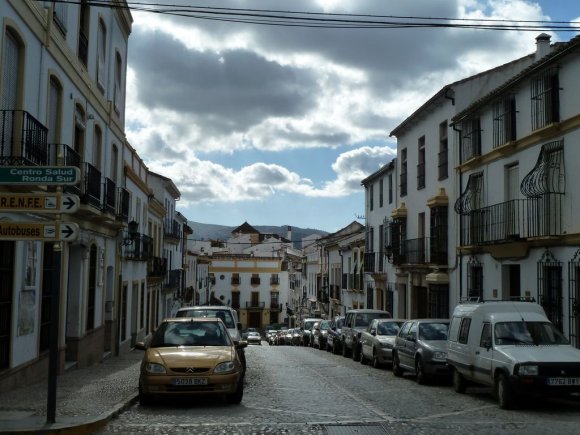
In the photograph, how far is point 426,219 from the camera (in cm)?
2894

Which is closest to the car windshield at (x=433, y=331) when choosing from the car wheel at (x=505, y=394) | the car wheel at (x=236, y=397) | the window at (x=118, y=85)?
the car wheel at (x=505, y=394)

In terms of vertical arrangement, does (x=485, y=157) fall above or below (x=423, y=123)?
below

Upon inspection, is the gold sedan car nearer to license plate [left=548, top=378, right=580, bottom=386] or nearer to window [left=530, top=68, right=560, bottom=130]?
license plate [left=548, top=378, right=580, bottom=386]

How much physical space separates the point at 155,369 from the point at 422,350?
24.3 ft

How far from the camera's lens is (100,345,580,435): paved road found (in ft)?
30.9

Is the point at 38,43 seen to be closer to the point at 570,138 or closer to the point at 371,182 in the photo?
the point at 570,138

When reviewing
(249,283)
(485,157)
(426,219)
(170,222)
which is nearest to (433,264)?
(426,219)

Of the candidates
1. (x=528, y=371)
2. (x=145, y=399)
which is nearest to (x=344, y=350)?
(x=528, y=371)

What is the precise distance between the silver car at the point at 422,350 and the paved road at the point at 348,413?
657 mm

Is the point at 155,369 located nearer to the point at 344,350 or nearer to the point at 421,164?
the point at 344,350

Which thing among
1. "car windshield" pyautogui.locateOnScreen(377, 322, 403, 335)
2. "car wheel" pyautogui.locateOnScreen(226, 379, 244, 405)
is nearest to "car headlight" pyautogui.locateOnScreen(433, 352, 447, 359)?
"car windshield" pyautogui.locateOnScreen(377, 322, 403, 335)

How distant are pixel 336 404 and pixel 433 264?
1548cm

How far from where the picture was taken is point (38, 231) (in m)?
8.68

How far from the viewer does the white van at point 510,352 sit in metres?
11.1
